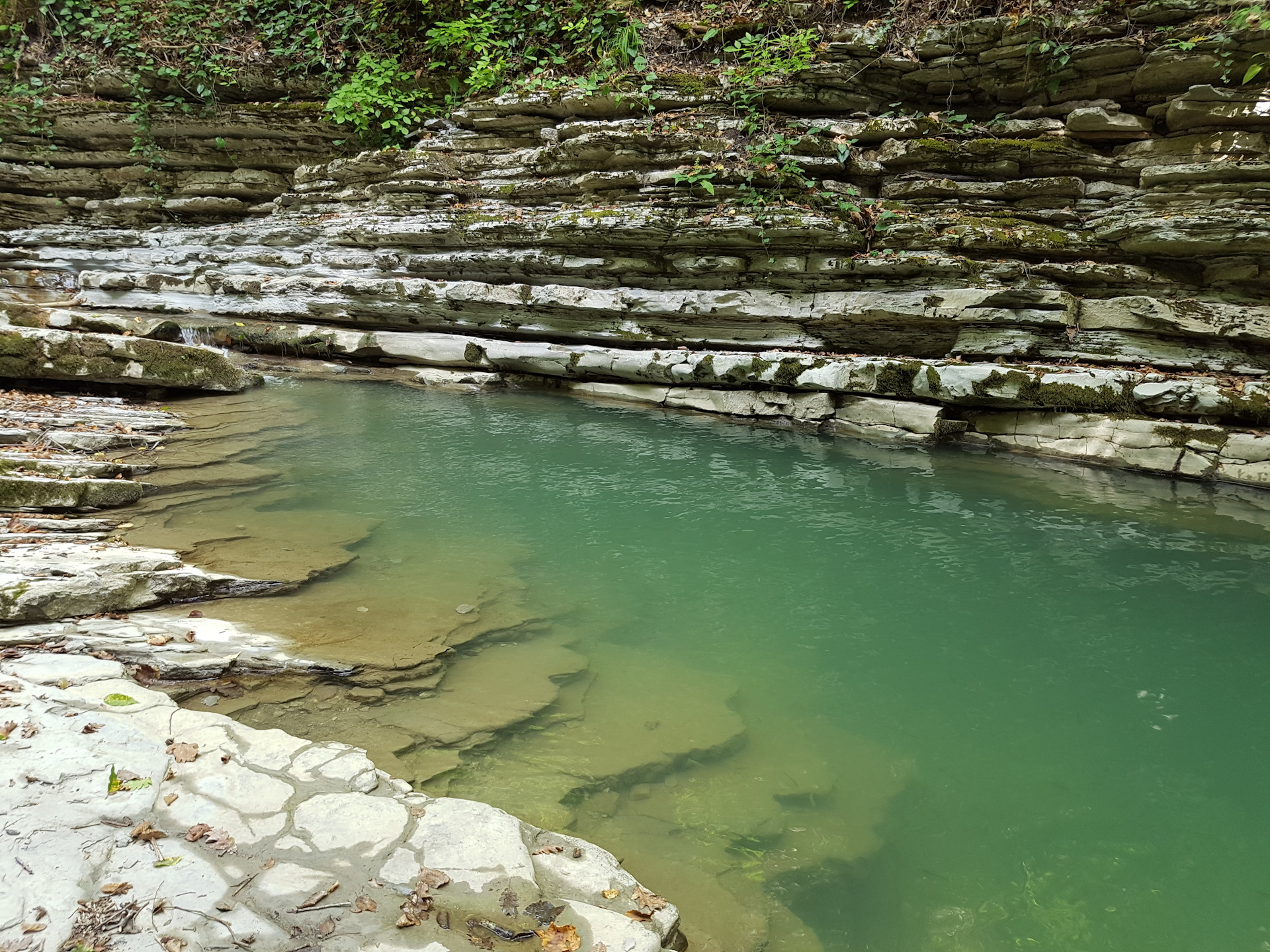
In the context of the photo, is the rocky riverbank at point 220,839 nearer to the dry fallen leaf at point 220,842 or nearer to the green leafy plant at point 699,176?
the dry fallen leaf at point 220,842

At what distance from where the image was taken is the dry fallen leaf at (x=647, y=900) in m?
2.50

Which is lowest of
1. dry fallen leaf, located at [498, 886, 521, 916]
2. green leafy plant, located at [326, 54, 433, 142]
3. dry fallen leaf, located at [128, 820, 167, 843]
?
dry fallen leaf, located at [498, 886, 521, 916]

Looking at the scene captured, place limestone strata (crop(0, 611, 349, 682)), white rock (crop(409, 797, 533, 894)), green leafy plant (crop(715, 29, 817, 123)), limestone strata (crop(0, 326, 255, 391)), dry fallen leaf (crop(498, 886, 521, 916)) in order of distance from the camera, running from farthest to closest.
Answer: green leafy plant (crop(715, 29, 817, 123)) → limestone strata (crop(0, 326, 255, 391)) → limestone strata (crop(0, 611, 349, 682)) → white rock (crop(409, 797, 533, 894)) → dry fallen leaf (crop(498, 886, 521, 916))

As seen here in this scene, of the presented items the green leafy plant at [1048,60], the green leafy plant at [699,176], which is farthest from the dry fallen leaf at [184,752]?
the green leafy plant at [1048,60]

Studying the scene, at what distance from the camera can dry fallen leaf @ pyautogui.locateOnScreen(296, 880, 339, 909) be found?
220 centimetres

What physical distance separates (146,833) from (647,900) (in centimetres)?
177

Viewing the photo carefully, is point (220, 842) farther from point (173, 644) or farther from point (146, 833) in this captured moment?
point (173, 644)

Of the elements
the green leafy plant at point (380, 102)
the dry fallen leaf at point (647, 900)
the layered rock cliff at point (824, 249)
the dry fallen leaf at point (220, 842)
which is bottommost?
the dry fallen leaf at point (647, 900)

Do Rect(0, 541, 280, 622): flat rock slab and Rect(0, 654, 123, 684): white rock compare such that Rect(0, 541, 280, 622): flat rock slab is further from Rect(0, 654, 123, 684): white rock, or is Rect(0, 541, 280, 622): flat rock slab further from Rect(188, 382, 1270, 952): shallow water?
Rect(0, 654, 123, 684): white rock

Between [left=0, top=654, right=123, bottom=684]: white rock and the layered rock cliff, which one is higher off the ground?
the layered rock cliff

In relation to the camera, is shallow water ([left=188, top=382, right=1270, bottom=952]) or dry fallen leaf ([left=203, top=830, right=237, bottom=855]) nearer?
dry fallen leaf ([left=203, top=830, right=237, bottom=855])

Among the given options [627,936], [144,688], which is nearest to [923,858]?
[627,936]

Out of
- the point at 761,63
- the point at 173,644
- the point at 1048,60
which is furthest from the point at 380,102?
the point at 173,644

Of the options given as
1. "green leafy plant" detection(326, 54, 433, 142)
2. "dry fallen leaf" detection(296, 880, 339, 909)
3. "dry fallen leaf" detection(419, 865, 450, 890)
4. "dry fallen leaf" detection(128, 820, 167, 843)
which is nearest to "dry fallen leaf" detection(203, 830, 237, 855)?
"dry fallen leaf" detection(128, 820, 167, 843)
